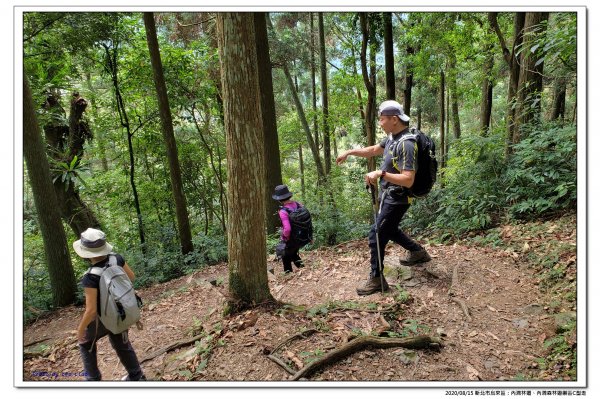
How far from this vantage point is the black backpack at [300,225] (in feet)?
19.5

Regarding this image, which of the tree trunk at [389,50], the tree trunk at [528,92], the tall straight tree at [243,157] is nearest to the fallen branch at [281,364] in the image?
the tall straight tree at [243,157]

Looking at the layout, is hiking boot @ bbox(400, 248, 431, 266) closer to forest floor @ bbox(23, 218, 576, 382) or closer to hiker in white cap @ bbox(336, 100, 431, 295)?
forest floor @ bbox(23, 218, 576, 382)

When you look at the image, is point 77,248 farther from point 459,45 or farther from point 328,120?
point 328,120

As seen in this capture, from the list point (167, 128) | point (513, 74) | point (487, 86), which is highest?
point (487, 86)

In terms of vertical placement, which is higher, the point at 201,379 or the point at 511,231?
the point at 511,231

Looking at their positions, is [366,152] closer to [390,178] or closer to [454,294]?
[390,178]

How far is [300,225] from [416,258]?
1.97 m

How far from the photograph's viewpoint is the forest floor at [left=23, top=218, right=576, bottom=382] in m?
3.15

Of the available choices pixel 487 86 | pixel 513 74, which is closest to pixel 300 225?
pixel 513 74

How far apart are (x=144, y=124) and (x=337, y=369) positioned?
1112cm

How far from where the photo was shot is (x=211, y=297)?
5.81 m

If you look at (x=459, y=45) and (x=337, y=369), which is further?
(x=459, y=45)

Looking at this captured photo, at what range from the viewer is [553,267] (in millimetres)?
4566
